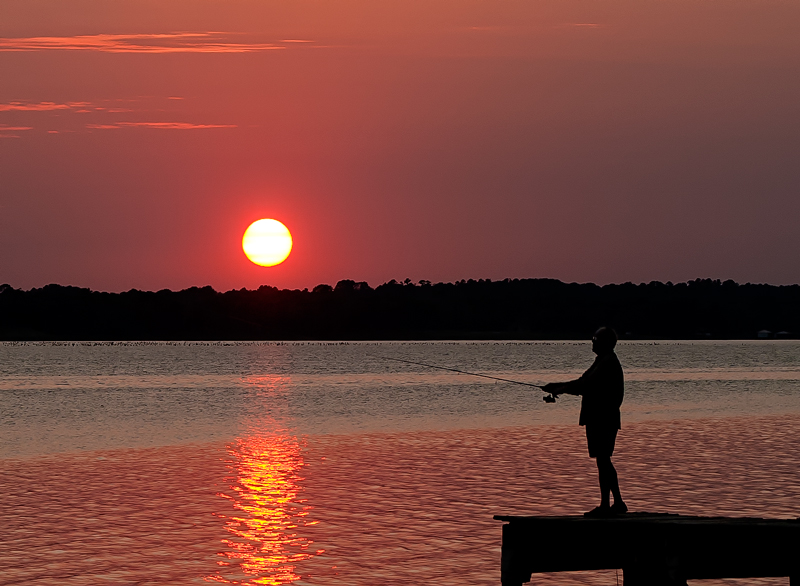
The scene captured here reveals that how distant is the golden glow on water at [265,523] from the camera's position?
11.4 m

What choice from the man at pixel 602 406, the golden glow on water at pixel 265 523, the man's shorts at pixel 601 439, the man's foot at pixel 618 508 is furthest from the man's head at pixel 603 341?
the golden glow on water at pixel 265 523

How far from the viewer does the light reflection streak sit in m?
11.5

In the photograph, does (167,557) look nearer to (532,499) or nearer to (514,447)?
(532,499)

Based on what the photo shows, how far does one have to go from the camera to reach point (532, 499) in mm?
16172

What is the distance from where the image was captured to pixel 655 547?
8.80m

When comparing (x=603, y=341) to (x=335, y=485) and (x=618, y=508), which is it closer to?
(x=618, y=508)

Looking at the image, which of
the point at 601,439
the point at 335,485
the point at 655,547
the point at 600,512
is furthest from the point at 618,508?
the point at 335,485

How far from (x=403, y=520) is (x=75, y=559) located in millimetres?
4315

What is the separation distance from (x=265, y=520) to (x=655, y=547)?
7.09 meters

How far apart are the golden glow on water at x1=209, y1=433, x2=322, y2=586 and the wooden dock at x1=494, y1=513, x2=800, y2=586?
9.89 ft

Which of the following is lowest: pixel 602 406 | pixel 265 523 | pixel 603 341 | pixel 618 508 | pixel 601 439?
pixel 265 523

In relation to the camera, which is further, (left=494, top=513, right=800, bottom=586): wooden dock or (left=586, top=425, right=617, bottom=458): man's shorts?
(left=586, top=425, right=617, bottom=458): man's shorts

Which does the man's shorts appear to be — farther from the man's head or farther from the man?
the man's head

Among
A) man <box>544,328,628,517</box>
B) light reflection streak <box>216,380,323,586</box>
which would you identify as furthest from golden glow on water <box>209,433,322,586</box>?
man <box>544,328,628,517</box>
